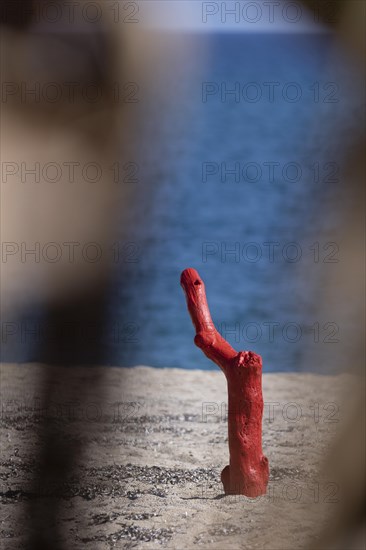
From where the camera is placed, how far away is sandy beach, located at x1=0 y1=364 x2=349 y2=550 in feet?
5.24

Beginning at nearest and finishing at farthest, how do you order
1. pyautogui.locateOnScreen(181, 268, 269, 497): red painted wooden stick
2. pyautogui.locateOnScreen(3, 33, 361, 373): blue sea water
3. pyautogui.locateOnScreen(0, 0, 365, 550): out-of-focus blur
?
pyautogui.locateOnScreen(0, 0, 365, 550): out-of-focus blur
pyautogui.locateOnScreen(181, 268, 269, 497): red painted wooden stick
pyautogui.locateOnScreen(3, 33, 361, 373): blue sea water

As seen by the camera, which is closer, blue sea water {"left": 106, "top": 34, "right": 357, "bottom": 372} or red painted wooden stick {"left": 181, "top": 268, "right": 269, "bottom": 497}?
red painted wooden stick {"left": 181, "top": 268, "right": 269, "bottom": 497}

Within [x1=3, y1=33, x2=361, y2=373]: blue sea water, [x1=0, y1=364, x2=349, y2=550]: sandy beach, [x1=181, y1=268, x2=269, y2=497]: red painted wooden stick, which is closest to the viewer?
[x1=0, y1=364, x2=349, y2=550]: sandy beach

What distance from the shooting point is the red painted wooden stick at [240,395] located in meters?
1.73

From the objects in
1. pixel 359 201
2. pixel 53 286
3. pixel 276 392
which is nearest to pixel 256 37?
pixel 276 392

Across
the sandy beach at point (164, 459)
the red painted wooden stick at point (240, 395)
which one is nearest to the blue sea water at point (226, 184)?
the sandy beach at point (164, 459)

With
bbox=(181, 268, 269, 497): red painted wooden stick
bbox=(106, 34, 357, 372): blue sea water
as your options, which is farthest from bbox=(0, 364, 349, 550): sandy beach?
bbox=(106, 34, 357, 372): blue sea water

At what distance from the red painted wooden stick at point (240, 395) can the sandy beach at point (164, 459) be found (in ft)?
0.24

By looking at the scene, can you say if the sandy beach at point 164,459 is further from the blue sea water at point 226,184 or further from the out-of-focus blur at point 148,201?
the blue sea water at point 226,184

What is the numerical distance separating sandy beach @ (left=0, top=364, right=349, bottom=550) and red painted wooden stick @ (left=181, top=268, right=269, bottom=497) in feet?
0.24

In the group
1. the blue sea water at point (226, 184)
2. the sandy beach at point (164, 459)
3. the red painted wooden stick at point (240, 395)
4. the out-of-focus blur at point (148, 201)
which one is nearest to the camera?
the out-of-focus blur at point (148, 201)

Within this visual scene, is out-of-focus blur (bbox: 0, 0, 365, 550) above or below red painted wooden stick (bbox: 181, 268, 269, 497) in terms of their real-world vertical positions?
above

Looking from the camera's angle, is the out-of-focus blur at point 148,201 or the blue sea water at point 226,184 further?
the blue sea water at point 226,184

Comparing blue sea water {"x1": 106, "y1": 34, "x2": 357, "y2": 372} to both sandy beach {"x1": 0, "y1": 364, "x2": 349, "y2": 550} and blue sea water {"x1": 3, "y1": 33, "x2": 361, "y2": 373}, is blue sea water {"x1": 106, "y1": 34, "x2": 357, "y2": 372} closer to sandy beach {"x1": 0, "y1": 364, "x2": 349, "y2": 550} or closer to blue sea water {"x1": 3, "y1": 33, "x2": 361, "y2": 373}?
blue sea water {"x1": 3, "y1": 33, "x2": 361, "y2": 373}
